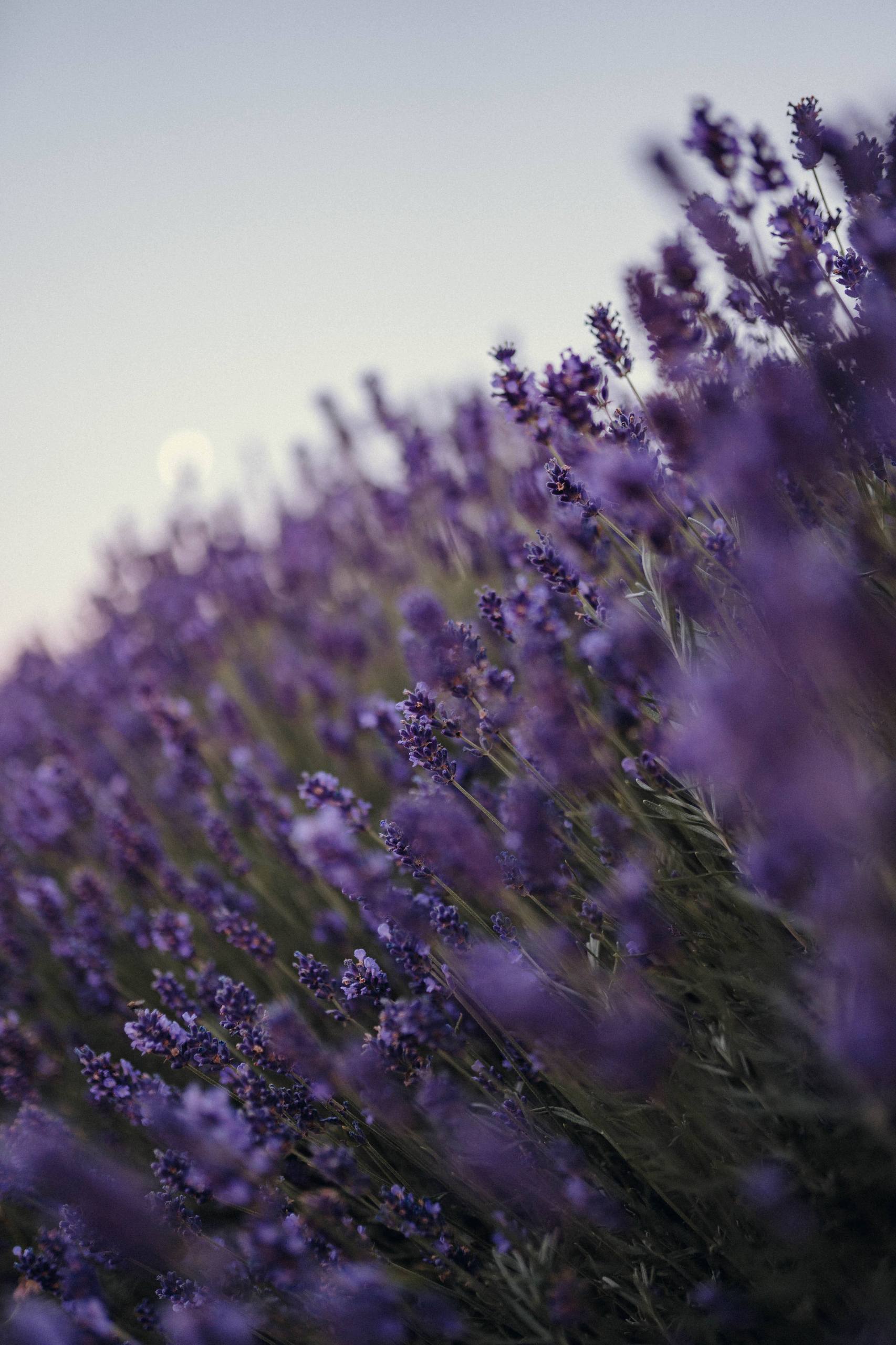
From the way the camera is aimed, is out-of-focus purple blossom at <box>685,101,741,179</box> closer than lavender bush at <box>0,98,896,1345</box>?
No

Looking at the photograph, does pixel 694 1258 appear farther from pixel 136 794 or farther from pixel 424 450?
pixel 424 450

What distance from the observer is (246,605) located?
16.9 ft

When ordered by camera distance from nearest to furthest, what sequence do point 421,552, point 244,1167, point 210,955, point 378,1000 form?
point 244,1167, point 378,1000, point 210,955, point 421,552

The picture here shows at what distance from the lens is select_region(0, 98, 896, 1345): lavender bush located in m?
1.09

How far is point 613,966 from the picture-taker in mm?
1725

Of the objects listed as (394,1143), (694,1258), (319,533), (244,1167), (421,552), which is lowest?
(694,1258)

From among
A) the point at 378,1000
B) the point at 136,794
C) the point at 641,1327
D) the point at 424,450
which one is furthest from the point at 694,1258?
the point at 424,450

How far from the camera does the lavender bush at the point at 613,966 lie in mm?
1091

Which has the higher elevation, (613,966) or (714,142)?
(714,142)

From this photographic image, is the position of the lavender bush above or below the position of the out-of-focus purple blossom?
below

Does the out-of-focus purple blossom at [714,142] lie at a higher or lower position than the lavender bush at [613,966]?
higher

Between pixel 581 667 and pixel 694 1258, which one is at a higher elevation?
pixel 581 667

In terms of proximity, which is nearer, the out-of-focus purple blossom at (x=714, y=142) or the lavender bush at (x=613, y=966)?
the lavender bush at (x=613, y=966)

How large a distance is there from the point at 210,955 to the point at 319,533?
3.56 metres
